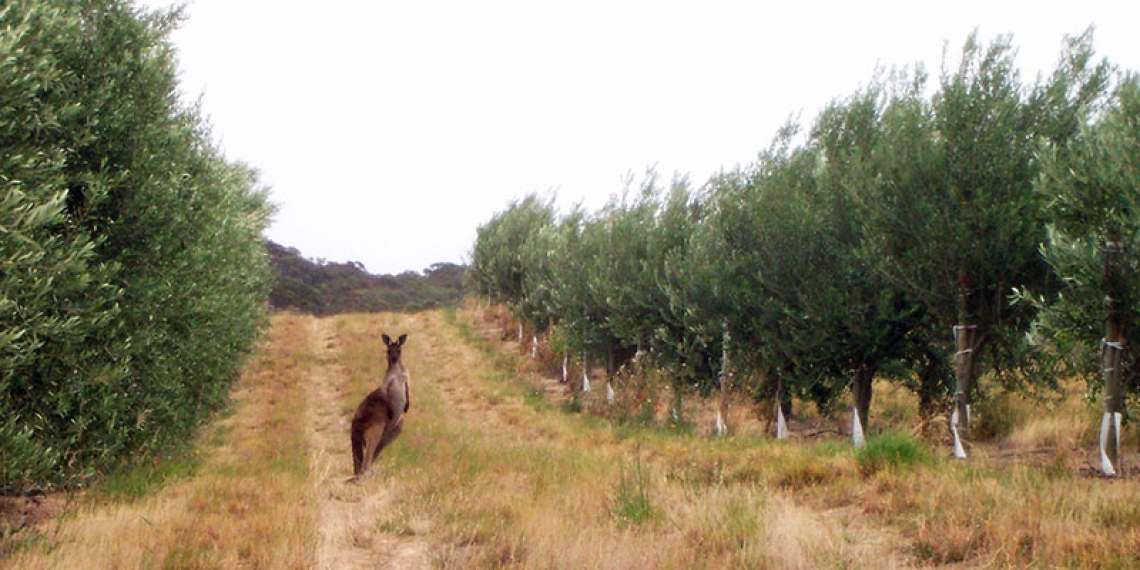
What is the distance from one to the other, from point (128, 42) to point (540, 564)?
31.2 ft

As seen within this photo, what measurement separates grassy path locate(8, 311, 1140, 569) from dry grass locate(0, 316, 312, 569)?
30 mm

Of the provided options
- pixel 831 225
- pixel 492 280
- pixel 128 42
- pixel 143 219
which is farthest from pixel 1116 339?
pixel 492 280

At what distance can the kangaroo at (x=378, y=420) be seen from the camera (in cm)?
1378

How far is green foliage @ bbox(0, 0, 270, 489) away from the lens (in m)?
8.47

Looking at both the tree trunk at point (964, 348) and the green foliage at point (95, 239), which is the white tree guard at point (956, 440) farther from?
the green foliage at point (95, 239)

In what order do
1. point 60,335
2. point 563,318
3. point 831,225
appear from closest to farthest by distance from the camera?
point 60,335, point 831,225, point 563,318

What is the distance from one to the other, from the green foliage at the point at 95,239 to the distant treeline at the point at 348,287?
212ft

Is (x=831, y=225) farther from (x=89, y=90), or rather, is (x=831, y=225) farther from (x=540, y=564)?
(x=89, y=90)

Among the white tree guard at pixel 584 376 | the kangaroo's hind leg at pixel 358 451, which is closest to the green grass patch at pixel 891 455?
the kangaroo's hind leg at pixel 358 451

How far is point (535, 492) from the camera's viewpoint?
11492 mm

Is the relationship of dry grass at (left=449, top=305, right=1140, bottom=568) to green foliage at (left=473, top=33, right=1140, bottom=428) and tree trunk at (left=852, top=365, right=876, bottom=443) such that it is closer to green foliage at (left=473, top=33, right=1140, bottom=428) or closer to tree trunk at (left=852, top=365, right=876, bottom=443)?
green foliage at (left=473, top=33, right=1140, bottom=428)

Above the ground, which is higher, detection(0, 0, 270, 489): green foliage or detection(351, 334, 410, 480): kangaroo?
detection(0, 0, 270, 489): green foliage

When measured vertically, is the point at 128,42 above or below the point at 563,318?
above

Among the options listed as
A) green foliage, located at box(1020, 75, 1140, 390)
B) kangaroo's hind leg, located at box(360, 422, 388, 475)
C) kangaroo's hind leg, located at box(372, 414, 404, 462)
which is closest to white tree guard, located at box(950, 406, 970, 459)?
green foliage, located at box(1020, 75, 1140, 390)
